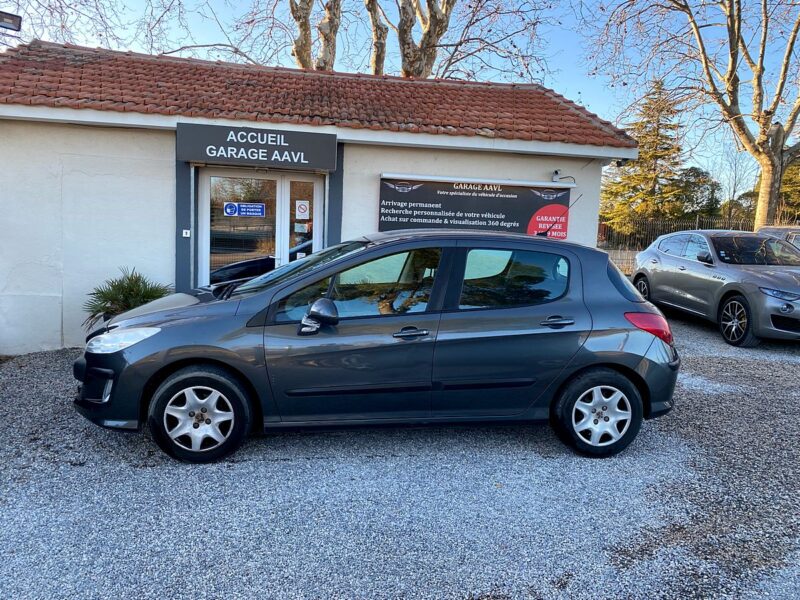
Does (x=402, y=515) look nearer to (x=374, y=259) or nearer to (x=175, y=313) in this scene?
(x=374, y=259)

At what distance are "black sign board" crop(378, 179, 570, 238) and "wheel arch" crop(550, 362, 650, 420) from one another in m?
4.13

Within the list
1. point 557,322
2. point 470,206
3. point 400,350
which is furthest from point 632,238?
point 400,350

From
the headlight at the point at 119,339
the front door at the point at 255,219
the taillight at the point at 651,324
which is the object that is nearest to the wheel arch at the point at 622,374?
the taillight at the point at 651,324

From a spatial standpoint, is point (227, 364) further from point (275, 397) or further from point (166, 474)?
point (166, 474)

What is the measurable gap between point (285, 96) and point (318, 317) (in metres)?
5.68

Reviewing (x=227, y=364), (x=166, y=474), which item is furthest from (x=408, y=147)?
(x=166, y=474)

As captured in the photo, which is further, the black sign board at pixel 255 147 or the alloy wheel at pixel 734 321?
the alloy wheel at pixel 734 321

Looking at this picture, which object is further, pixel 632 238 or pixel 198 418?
pixel 632 238

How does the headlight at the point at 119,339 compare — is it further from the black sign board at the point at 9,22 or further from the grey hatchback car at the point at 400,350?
the black sign board at the point at 9,22

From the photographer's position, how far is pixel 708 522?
127 inches

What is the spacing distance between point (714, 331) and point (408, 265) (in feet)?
24.1

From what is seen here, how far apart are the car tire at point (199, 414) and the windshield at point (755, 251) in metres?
7.76

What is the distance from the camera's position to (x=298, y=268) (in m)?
4.17

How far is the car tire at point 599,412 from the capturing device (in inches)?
155
